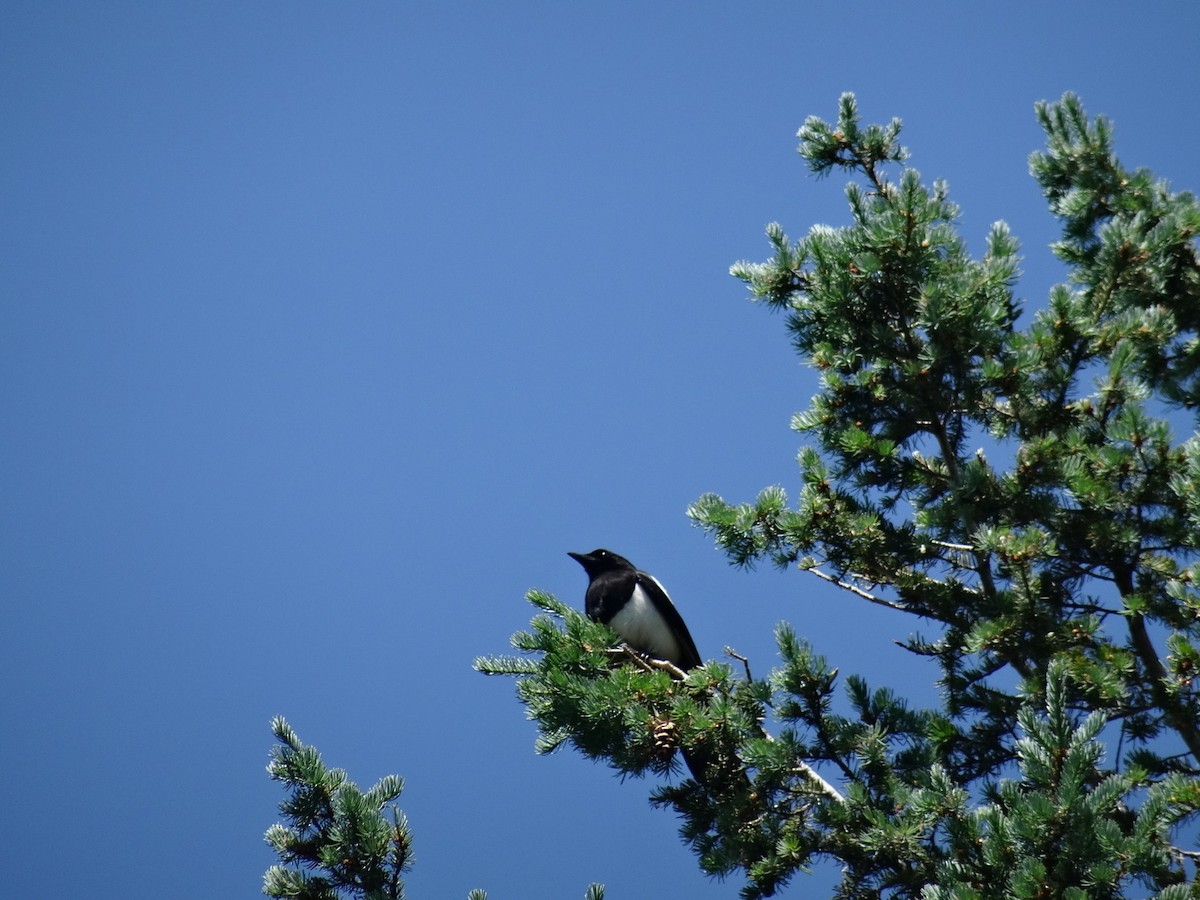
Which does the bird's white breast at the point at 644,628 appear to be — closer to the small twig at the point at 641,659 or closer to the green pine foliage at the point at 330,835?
the small twig at the point at 641,659

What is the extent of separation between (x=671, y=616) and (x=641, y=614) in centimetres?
26

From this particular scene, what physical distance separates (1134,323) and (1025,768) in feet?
8.93

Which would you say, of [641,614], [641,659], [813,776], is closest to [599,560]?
[641,614]

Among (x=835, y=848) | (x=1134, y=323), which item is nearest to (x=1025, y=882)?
(x=835, y=848)

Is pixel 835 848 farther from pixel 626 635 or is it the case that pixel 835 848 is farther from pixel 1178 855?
pixel 626 635

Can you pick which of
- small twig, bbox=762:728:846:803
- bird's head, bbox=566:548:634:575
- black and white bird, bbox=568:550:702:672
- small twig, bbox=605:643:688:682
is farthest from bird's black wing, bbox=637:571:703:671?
small twig, bbox=762:728:846:803

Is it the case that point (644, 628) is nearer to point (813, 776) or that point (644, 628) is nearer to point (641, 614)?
point (641, 614)

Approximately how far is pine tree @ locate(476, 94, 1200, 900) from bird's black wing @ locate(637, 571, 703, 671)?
6.31 ft

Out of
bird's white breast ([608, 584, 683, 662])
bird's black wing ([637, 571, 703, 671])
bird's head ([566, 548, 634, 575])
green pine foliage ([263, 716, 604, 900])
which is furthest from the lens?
bird's head ([566, 548, 634, 575])

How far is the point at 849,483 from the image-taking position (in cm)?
547

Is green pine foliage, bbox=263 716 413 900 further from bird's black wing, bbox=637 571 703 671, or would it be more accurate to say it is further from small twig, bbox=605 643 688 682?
bird's black wing, bbox=637 571 703 671

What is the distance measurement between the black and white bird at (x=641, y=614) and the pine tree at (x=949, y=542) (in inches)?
66.9

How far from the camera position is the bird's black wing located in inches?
287

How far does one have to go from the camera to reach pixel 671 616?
7.30 m
